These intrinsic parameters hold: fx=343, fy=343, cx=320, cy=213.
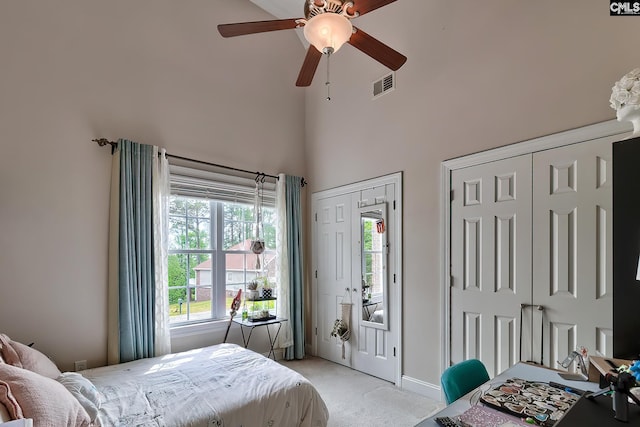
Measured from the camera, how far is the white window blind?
3553 millimetres

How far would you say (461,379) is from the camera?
175 centimetres

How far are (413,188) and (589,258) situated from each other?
58.8 inches

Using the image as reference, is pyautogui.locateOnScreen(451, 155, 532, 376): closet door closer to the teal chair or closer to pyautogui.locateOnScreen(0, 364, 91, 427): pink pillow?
the teal chair

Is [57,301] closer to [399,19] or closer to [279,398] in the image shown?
[279,398]

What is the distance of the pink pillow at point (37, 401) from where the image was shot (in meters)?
1.45

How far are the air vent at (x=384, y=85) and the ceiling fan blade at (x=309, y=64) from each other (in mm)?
1365

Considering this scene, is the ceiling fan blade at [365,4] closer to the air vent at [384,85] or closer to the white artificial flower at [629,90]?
the white artificial flower at [629,90]

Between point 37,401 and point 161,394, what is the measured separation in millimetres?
790

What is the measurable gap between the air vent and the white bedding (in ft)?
9.39

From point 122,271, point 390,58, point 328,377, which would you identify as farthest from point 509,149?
point 122,271

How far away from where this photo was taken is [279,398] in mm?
2260

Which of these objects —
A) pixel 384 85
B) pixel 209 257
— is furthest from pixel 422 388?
pixel 384 85

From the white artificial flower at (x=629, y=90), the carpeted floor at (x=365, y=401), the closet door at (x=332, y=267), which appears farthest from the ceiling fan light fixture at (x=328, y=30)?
the carpeted floor at (x=365, y=401)

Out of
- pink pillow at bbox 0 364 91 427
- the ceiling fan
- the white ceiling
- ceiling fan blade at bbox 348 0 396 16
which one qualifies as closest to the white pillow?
pink pillow at bbox 0 364 91 427
